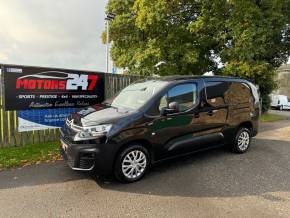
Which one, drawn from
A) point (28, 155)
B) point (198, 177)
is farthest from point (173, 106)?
point (28, 155)

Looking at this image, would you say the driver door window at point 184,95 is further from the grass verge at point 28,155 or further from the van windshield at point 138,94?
the grass verge at point 28,155

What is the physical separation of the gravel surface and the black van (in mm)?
363

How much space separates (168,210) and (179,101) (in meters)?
2.23

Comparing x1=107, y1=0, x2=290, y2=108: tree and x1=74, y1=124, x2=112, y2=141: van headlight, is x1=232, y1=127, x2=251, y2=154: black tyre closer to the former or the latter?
x1=74, y1=124, x2=112, y2=141: van headlight

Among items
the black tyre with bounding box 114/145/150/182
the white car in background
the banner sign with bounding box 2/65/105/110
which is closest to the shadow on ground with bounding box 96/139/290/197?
the black tyre with bounding box 114/145/150/182

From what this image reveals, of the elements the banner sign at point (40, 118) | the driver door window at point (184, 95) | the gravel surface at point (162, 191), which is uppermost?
the driver door window at point (184, 95)

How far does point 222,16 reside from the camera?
1479 cm

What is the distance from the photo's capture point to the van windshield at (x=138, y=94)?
5188 mm

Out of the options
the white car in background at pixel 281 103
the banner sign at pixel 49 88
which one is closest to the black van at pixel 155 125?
the banner sign at pixel 49 88

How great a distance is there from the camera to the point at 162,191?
4426 mm

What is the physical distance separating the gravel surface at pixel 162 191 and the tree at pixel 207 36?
30.6 ft

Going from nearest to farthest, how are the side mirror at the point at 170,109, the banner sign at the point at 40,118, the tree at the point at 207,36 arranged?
the side mirror at the point at 170,109, the banner sign at the point at 40,118, the tree at the point at 207,36

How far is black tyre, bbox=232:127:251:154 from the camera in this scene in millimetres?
6569

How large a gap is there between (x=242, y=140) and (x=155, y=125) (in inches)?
112
